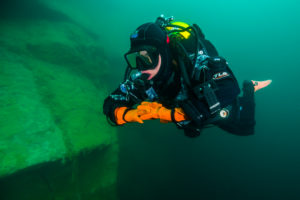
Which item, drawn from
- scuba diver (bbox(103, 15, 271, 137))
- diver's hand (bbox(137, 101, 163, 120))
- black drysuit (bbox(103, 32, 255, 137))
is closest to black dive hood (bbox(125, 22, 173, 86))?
scuba diver (bbox(103, 15, 271, 137))

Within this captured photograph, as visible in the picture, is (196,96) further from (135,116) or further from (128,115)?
(128,115)

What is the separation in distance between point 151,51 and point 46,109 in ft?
14.3

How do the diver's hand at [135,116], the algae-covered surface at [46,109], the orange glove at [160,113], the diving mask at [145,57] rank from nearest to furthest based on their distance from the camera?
the orange glove at [160,113] < the diver's hand at [135,116] < the diving mask at [145,57] < the algae-covered surface at [46,109]

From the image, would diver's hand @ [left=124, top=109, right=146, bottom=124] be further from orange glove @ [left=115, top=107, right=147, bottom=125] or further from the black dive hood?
the black dive hood

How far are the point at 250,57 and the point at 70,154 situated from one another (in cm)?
6045

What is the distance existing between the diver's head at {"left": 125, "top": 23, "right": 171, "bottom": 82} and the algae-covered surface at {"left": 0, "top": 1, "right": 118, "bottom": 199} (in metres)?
3.56

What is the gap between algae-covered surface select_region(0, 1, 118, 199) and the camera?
3.90m

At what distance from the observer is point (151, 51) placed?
A: 2.03 metres

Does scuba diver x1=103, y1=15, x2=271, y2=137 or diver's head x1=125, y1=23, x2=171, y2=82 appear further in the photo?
diver's head x1=125, y1=23, x2=171, y2=82

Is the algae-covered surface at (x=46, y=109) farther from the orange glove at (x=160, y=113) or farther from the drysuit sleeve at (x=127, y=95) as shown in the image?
the orange glove at (x=160, y=113)

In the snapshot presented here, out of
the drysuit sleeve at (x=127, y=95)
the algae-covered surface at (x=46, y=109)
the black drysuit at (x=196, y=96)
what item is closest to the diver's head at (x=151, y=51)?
the black drysuit at (x=196, y=96)

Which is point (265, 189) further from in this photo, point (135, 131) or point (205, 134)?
point (135, 131)

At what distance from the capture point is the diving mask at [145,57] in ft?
6.66

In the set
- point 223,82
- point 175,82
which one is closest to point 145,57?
point 175,82
